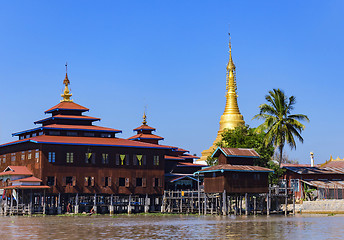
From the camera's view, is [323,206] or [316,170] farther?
[316,170]

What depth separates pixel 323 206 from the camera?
66.0 meters

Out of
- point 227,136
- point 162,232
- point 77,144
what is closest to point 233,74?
point 227,136

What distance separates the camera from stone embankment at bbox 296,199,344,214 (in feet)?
Answer: 211

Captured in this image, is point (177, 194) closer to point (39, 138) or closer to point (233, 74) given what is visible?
point (39, 138)

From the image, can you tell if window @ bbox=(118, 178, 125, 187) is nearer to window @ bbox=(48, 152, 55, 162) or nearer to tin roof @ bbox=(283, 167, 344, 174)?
window @ bbox=(48, 152, 55, 162)

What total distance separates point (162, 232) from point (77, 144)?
111ft

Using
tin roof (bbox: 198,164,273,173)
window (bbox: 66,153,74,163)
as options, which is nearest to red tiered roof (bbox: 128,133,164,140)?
window (bbox: 66,153,74,163)

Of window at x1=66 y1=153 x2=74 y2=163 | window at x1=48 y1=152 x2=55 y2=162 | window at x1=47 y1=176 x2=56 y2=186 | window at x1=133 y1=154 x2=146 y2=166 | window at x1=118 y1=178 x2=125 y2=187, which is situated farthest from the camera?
window at x1=133 y1=154 x2=146 y2=166

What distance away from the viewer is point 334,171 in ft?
261

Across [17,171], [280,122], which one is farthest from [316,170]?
[17,171]

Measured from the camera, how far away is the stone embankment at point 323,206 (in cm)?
6425

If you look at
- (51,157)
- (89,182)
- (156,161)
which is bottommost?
(89,182)

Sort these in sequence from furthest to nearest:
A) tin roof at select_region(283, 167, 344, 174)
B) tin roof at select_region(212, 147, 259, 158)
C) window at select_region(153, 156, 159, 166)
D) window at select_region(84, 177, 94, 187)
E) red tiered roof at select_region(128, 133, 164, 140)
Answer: red tiered roof at select_region(128, 133, 164, 140) < window at select_region(153, 156, 159, 166) < tin roof at select_region(283, 167, 344, 174) < window at select_region(84, 177, 94, 187) < tin roof at select_region(212, 147, 259, 158)

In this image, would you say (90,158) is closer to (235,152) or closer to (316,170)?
(235,152)
